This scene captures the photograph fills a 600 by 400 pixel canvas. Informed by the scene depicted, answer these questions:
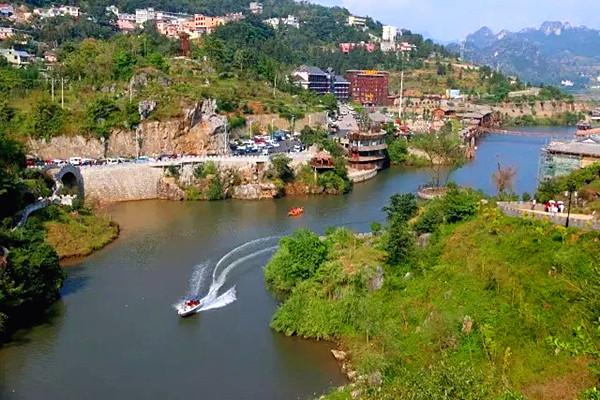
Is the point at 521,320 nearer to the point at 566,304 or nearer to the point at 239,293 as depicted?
the point at 566,304

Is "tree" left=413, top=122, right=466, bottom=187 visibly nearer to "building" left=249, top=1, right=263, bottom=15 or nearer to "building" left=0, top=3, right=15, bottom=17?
"building" left=0, top=3, right=15, bottom=17

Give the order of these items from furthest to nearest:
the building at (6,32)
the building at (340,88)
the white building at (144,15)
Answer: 1. the white building at (144,15)
2. the building at (340,88)
3. the building at (6,32)

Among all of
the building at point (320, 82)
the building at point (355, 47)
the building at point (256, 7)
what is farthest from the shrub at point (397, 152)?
the building at point (256, 7)

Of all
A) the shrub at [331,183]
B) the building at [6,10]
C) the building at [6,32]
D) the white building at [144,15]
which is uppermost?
the white building at [144,15]

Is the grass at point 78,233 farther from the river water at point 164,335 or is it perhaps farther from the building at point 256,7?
the building at point 256,7

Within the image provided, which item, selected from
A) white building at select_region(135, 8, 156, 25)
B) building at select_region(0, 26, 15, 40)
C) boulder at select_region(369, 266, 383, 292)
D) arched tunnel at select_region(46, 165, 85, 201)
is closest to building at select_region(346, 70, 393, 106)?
white building at select_region(135, 8, 156, 25)

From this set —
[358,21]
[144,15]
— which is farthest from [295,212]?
[358,21]

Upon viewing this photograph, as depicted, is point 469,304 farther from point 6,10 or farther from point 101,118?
point 6,10
